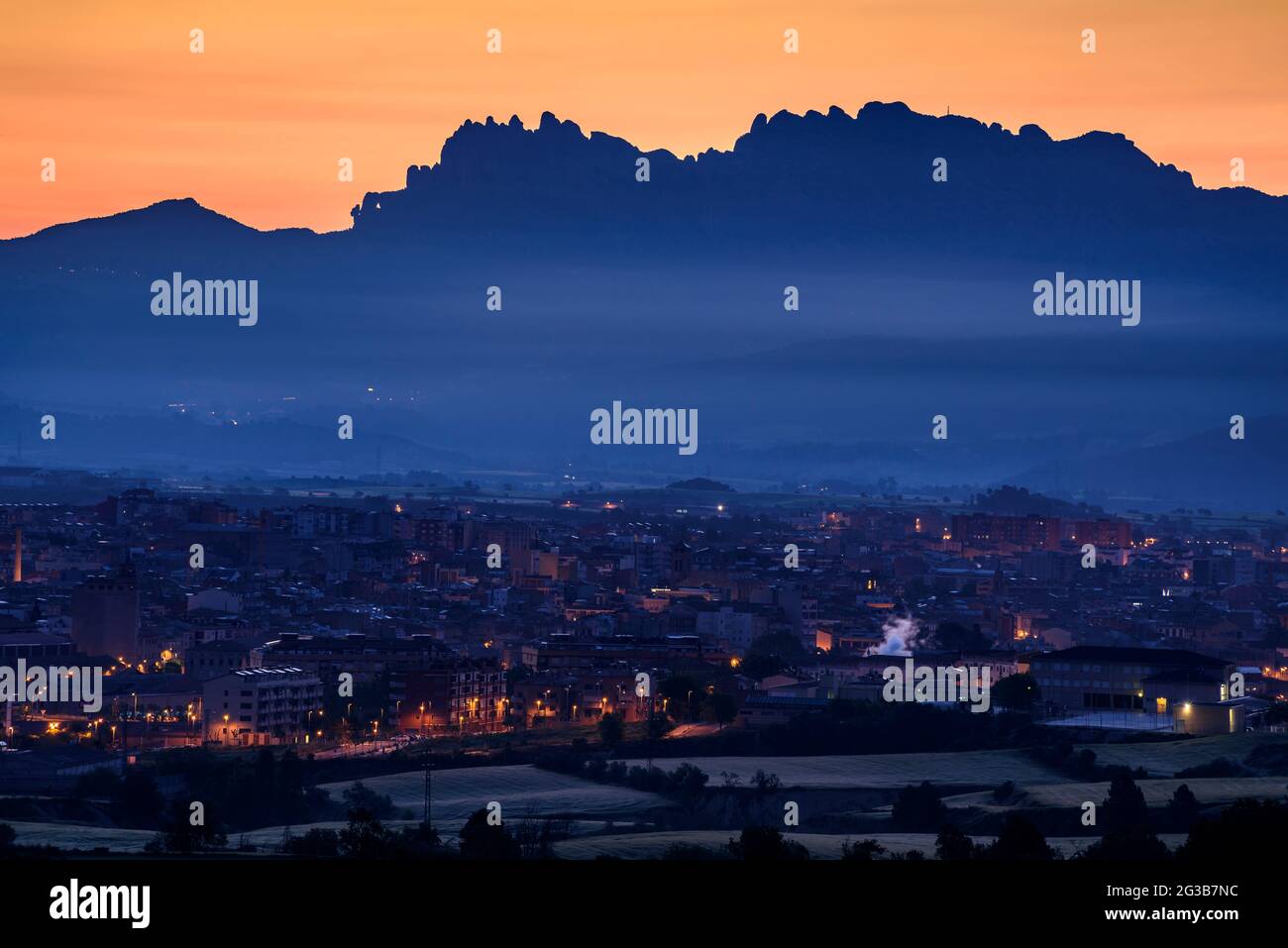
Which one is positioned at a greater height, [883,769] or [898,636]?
[898,636]

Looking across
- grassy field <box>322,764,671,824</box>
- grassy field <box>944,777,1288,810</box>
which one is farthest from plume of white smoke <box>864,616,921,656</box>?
grassy field <box>944,777,1288,810</box>

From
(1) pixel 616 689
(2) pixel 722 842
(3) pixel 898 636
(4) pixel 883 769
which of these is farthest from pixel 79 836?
(3) pixel 898 636

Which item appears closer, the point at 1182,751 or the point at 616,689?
the point at 1182,751

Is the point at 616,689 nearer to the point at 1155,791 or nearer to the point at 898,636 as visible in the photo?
the point at 1155,791

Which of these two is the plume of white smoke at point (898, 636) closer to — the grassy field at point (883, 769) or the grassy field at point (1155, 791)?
the grassy field at point (883, 769)

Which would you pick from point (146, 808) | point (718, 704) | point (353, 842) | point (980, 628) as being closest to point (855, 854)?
point (353, 842)

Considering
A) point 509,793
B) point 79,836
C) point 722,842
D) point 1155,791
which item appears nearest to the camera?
point 722,842
